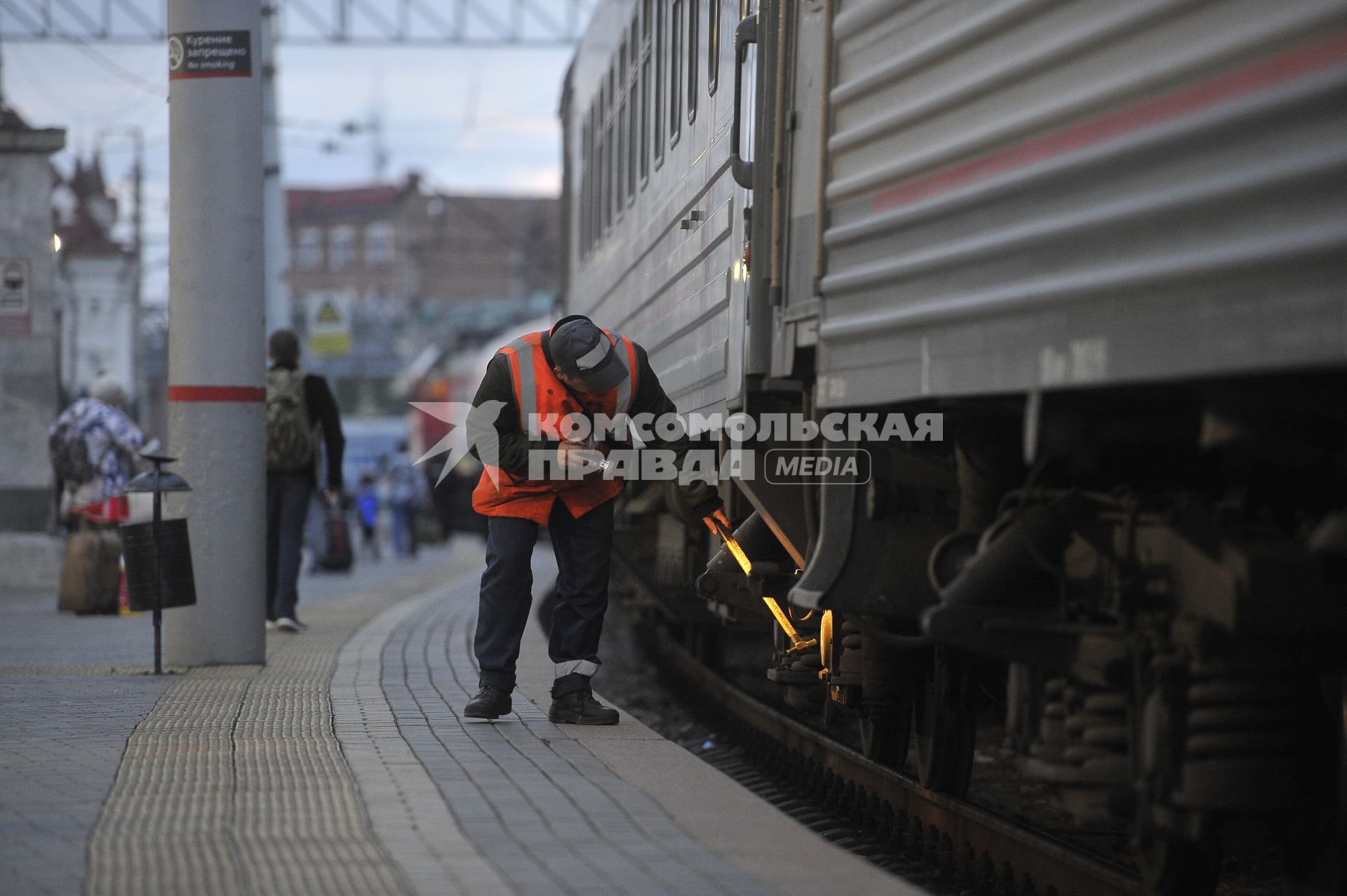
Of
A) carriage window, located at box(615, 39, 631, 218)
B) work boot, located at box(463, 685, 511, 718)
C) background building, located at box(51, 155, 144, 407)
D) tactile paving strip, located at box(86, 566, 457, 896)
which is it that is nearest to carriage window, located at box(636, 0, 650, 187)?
carriage window, located at box(615, 39, 631, 218)

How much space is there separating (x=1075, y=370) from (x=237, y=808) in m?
2.68

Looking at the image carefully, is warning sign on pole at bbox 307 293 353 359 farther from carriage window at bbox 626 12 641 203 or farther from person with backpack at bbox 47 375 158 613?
carriage window at bbox 626 12 641 203

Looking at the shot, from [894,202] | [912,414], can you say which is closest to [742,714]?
[912,414]

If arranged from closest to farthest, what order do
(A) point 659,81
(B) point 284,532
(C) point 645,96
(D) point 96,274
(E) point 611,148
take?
(A) point 659,81, (C) point 645,96, (B) point 284,532, (E) point 611,148, (D) point 96,274

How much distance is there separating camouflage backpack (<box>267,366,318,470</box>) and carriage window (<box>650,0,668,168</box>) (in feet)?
11.9

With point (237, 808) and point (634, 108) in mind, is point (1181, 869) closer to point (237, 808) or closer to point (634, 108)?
point (237, 808)

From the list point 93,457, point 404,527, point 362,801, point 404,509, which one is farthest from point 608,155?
point 404,527

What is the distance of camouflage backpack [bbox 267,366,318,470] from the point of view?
1228 centimetres

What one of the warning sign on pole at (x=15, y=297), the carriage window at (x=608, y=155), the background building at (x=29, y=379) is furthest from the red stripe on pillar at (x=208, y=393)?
the background building at (x=29, y=379)

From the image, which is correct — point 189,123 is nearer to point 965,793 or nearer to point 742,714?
point 742,714

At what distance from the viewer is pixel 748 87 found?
6957 millimetres

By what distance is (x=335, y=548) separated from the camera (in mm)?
22906

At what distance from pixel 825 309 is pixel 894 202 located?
2.22 ft

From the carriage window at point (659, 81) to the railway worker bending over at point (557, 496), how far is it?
2483mm
